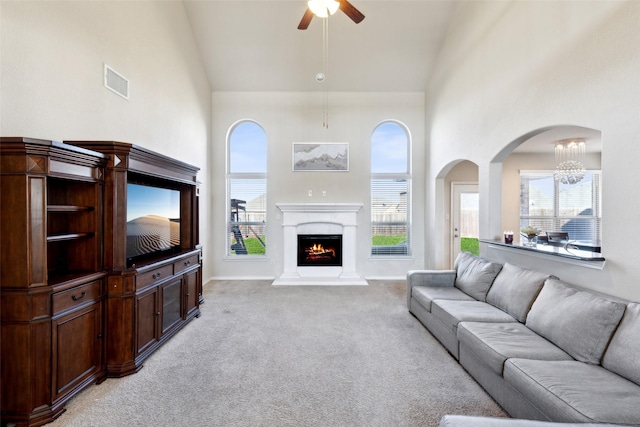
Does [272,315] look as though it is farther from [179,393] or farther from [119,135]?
[119,135]

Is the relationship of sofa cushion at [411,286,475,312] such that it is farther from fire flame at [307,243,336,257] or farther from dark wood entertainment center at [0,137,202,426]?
dark wood entertainment center at [0,137,202,426]

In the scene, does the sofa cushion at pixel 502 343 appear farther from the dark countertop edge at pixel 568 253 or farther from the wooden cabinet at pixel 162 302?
the wooden cabinet at pixel 162 302

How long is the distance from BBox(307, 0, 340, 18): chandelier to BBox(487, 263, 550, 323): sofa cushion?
3.17 m

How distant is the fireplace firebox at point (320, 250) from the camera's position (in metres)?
5.61

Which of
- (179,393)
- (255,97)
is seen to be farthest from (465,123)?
(179,393)

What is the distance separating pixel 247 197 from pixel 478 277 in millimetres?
4359

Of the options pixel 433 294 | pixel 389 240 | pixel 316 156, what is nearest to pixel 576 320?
pixel 433 294

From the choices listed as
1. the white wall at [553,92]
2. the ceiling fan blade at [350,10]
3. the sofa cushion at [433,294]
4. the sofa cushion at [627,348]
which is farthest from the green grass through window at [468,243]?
the ceiling fan blade at [350,10]

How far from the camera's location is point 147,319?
2594 mm

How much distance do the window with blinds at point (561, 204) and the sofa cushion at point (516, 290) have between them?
13.6 ft

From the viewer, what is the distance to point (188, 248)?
Answer: 3734mm

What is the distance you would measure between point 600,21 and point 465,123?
6.44 feet

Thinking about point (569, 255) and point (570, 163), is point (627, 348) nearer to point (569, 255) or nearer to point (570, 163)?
point (569, 255)

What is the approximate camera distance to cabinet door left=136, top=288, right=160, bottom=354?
2473 mm
